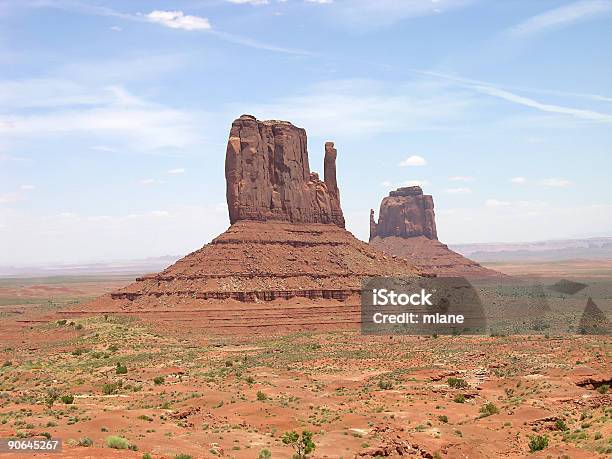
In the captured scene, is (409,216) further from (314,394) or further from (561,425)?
(561,425)

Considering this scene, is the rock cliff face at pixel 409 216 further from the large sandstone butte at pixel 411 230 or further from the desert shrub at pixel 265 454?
the desert shrub at pixel 265 454

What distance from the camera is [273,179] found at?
103 metres

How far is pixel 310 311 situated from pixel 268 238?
562 inches

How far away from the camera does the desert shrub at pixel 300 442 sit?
92.1ft

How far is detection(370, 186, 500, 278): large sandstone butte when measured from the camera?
176500mm

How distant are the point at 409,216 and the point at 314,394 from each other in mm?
144671

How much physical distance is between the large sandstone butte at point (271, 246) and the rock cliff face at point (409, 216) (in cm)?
7263

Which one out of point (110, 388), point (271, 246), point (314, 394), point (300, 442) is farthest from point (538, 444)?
point (271, 246)

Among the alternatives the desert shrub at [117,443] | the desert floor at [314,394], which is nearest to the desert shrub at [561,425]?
A: the desert floor at [314,394]

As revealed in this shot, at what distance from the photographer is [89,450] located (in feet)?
77.4

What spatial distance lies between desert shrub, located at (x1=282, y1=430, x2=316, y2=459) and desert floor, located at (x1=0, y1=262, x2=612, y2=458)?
0.35 meters

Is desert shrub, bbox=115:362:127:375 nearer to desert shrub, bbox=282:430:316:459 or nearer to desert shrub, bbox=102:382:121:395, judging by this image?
desert shrub, bbox=102:382:121:395

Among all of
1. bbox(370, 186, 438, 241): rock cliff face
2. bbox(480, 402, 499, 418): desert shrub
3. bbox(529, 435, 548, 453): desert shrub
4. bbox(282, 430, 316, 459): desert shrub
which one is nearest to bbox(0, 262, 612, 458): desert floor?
bbox(480, 402, 499, 418): desert shrub

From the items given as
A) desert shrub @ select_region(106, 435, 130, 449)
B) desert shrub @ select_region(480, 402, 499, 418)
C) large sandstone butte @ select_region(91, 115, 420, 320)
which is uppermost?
large sandstone butte @ select_region(91, 115, 420, 320)
